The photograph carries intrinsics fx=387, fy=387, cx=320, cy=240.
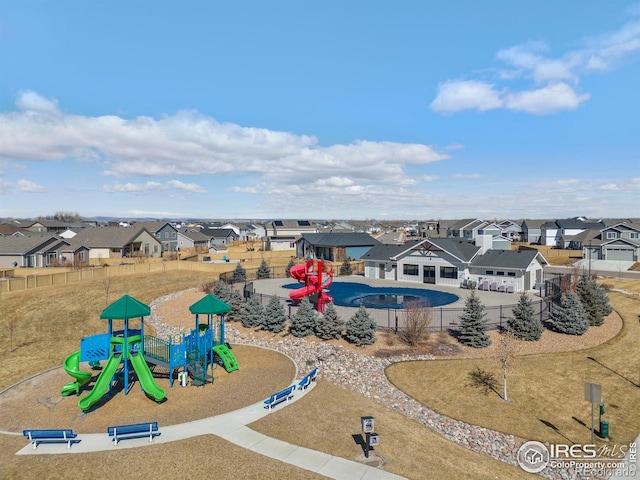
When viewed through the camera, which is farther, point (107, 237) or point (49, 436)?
point (107, 237)

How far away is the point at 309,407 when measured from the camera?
53.8 feet

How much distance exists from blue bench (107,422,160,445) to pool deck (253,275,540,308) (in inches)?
954

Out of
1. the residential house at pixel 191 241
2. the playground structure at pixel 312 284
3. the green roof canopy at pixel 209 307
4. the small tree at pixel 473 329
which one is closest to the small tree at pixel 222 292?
the playground structure at pixel 312 284

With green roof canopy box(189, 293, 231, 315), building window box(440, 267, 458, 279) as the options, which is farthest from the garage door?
green roof canopy box(189, 293, 231, 315)

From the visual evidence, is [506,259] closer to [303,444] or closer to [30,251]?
[303,444]

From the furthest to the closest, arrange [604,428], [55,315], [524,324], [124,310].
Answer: [55,315], [524,324], [124,310], [604,428]

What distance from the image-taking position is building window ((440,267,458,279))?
43.5 m

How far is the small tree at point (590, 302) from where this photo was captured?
2950 cm

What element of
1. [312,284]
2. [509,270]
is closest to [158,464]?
[312,284]

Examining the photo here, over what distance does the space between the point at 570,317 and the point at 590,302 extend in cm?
495

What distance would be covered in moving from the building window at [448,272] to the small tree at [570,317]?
15.4 metres

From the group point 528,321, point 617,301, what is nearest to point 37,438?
point 528,321

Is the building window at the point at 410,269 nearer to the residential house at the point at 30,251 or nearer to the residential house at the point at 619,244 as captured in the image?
the residential house at the point at 619,244

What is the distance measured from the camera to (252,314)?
2922 centimetres
